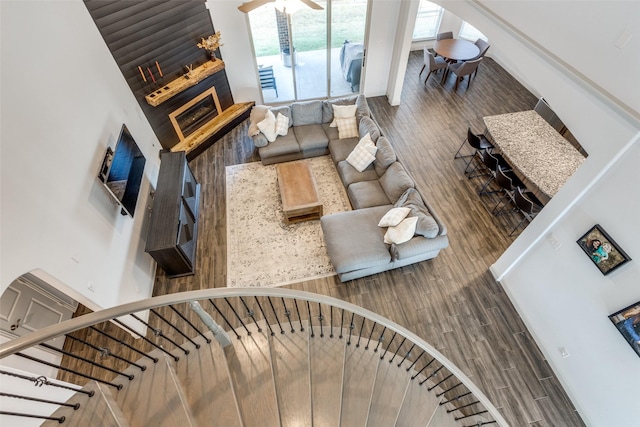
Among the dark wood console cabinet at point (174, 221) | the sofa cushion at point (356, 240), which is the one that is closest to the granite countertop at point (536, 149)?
the sofa cushion at point (356, 240)

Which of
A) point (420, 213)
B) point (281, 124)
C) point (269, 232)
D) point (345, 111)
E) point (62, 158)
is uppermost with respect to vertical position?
point (345, 111)

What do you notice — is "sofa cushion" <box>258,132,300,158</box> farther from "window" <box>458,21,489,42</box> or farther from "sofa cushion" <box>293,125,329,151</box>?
"window" <box>458,21,489,42</box>

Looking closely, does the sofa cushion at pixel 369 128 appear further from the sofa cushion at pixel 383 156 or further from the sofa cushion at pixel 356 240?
the sofa cushion at pixel 356 240

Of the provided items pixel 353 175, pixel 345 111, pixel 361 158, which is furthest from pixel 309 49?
pixel 353 175

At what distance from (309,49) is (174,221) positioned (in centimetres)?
460

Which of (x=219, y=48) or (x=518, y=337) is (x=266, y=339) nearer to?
(x=518, y=337)

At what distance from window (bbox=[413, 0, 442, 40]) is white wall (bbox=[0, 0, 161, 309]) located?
7429 millimetres

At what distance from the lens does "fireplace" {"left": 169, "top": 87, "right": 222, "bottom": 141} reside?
5.87 metres

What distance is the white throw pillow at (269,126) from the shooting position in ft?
18.7

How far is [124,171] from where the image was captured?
4.14 metres

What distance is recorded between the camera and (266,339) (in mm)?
2686

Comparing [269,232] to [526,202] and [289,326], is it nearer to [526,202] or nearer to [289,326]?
[289,326]

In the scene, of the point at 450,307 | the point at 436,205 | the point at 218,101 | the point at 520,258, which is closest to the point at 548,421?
the point at 450,307

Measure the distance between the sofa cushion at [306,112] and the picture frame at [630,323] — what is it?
5.05 m
